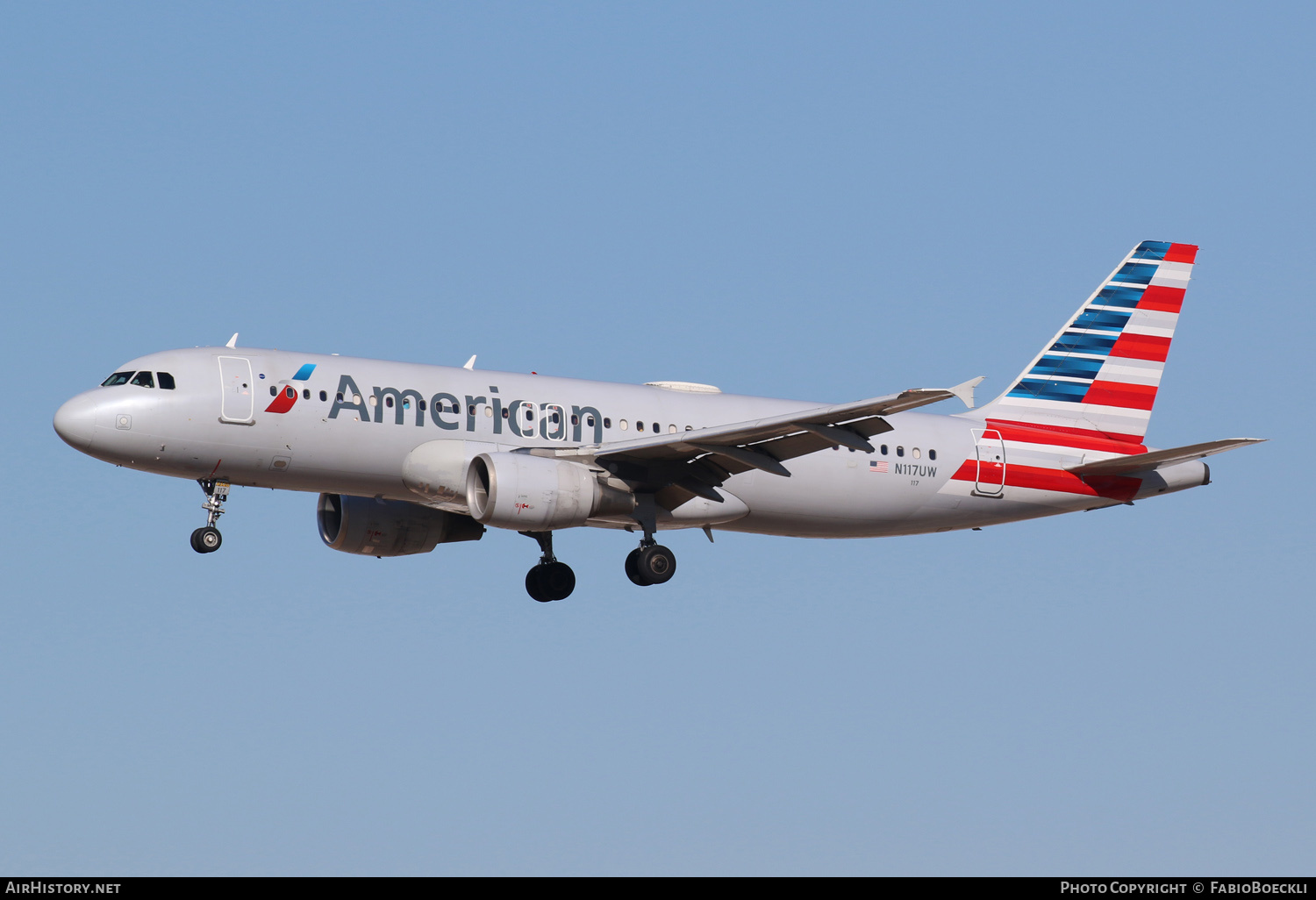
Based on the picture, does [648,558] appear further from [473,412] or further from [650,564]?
[473,412]

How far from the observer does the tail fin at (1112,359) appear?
4600 centimetres

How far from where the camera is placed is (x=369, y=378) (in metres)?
38.4

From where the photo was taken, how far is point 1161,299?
48094 millimetres

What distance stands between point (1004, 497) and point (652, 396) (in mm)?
9465

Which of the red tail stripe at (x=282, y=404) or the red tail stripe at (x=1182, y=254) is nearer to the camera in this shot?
the red tail stripe at (x=282, y=404)

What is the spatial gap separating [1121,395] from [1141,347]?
5.60 feet

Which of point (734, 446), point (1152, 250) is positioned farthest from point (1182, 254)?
point (734, 446)

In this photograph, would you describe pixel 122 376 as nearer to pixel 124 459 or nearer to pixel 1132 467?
pixel 124 459

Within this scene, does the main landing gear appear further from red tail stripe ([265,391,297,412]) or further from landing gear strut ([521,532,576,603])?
landing gear strut ([521,532,576,603])

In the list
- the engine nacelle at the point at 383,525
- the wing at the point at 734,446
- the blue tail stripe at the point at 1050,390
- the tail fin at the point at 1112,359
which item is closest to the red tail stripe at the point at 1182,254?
the tail fin at the point at 1112,359

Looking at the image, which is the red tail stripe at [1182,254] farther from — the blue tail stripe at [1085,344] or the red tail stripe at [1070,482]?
the red tail stripe at [1070,482]

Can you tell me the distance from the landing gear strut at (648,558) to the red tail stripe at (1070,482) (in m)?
9.53

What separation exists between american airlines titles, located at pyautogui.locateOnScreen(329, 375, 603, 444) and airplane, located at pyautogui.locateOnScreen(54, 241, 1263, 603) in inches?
1.7
